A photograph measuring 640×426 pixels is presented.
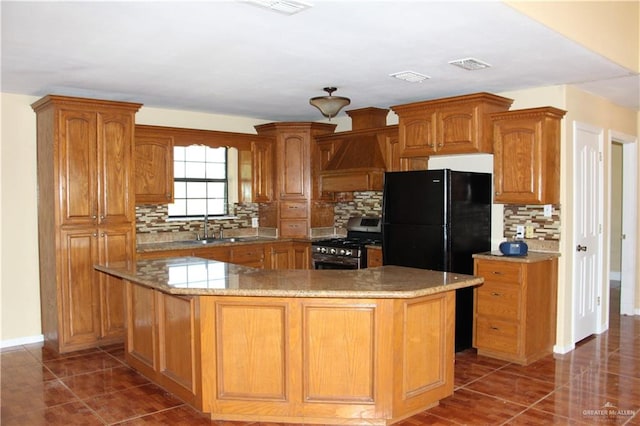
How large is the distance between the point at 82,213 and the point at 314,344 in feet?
9.38

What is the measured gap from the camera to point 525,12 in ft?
9.78

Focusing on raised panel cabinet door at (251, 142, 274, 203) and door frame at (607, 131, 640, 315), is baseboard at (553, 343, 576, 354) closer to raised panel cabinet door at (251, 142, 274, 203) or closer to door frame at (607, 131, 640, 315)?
door frame at (607, 131, 640, 315)

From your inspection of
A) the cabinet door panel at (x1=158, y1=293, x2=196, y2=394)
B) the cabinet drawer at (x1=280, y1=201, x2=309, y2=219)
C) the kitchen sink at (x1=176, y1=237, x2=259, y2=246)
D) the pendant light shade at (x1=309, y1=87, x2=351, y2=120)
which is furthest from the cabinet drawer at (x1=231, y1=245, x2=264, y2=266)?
the cabinet door panel at (x1=158, y1=293, x2=196, y2=394)

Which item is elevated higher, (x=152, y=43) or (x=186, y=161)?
(x=152, y=43)

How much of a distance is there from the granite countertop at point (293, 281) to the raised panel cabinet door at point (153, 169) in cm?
173

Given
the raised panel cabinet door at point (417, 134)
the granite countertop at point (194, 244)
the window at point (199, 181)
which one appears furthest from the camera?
the window at point (199, 181)

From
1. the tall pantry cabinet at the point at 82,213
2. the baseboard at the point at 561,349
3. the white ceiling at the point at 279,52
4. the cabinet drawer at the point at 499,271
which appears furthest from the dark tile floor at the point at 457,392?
the white ceiling at the point at 279,52

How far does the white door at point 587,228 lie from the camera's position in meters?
5.04

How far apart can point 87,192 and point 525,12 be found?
3.99 m

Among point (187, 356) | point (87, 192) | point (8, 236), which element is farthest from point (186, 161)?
point (187, 356)

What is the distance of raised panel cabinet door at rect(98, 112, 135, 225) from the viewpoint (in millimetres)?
5027

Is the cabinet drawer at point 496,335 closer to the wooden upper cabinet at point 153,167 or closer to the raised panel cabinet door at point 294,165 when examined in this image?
the raised panel cabinet door at point 294,165

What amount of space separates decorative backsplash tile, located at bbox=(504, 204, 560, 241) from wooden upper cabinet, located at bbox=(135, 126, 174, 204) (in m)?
3.59

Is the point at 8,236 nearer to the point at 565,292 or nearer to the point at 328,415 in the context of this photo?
the point at 328,415
